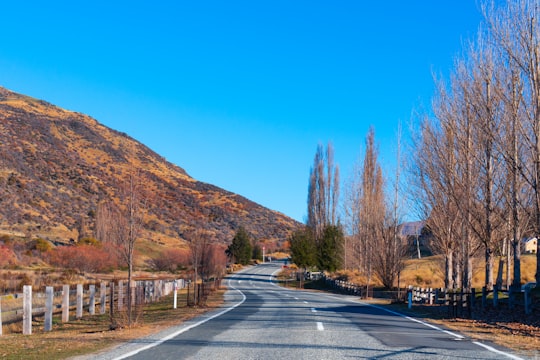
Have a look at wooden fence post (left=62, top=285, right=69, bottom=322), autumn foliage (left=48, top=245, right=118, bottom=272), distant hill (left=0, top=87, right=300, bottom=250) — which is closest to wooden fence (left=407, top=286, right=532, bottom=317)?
wooden fence post (left=62, top=285, right=69, bottom=322)

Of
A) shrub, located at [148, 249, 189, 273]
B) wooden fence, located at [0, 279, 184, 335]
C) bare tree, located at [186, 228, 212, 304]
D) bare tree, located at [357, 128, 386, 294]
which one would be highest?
bare tree, located at [357, 128, 386, 294]

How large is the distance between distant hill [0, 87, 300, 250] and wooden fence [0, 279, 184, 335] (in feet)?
29.6

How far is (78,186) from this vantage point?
86.3 metres

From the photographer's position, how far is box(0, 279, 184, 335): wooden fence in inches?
612

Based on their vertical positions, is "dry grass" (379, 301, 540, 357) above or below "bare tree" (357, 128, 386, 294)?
below

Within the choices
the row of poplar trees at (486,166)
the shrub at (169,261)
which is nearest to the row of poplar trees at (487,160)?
the row of poplar trees at (486,166)

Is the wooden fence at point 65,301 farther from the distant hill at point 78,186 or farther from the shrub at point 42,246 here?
the shrub at point 42,246

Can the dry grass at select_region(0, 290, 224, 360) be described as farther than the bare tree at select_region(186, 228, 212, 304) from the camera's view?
No

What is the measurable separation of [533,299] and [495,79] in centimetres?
826

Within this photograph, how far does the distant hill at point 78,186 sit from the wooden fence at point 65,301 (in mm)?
9018

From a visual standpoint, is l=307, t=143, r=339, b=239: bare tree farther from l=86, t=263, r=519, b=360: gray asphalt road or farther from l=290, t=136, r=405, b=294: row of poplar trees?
l=86, t=263, r=519, b=360: gray asphalt road

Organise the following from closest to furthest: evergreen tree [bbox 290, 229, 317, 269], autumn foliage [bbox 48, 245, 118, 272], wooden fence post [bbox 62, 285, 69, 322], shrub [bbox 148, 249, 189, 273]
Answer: wooden fence post [bbox 62, 285, 69, 322] → autumn foliage [bbox 48, 245, 118, 272] → shrub [bbox 148, 249, 189, 273] → evergreen tree [bbox 290, 229, 317, 269]

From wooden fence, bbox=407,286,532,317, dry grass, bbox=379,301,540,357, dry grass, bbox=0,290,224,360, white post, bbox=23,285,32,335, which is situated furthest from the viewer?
wooden fence, bbox=407,286,532,317

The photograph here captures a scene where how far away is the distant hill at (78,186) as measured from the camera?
67.6 metres
